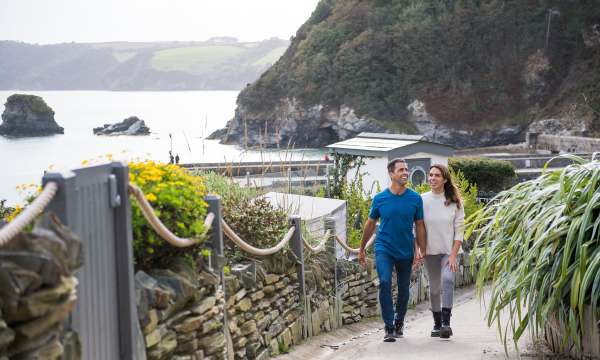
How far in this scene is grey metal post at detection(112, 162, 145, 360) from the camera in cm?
452

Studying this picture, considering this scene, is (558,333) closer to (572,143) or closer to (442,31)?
(572,143)

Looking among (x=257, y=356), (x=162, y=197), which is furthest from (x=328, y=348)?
(x=162, y=197)

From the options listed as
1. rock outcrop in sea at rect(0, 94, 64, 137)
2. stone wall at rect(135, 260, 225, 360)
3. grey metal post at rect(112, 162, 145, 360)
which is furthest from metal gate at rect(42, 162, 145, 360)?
rock outcrop in sea at rect(0, 94, 64, 137)

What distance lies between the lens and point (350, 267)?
10969mm

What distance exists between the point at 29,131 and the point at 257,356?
5424 inches

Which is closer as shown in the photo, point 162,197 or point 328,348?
point 162,197

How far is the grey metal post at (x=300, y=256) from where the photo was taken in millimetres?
8844

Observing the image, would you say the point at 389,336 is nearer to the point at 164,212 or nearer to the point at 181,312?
the point at 181,312

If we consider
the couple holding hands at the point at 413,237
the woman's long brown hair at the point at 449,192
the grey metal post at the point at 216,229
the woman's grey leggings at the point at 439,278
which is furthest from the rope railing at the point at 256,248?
the woman's long brown hair at the point at 449,192

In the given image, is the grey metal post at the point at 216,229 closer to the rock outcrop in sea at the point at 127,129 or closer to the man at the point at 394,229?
the man at the point at 394,229

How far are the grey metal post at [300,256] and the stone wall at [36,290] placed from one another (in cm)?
530

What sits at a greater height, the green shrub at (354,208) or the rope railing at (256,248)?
the rope railing at (256,248)

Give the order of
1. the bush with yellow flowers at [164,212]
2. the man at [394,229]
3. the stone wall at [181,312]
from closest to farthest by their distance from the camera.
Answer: the stone wall at [181,312], the bush with yellow flowers at [164,212], the man at [394,229]

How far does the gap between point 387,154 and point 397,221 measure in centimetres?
1309
